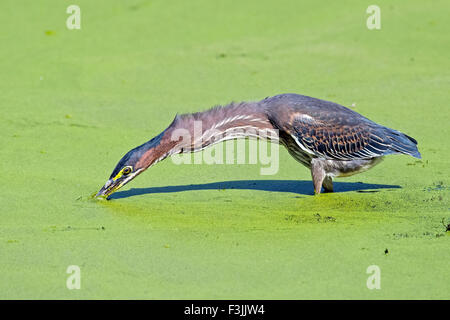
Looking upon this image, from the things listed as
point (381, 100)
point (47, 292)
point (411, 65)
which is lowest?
point (47, 292)

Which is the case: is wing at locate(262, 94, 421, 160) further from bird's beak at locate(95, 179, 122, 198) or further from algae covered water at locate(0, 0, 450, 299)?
bird's beak at locate(95, 179, 122, 198)

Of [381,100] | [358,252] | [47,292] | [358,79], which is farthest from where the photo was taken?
[358,79]

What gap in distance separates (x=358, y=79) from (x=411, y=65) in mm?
844

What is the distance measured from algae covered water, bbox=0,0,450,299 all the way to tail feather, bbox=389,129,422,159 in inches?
13.1

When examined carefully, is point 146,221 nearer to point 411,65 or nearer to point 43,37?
point 411,65

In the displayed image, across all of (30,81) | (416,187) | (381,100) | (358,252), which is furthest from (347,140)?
(30,81)

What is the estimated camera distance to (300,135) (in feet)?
21.0

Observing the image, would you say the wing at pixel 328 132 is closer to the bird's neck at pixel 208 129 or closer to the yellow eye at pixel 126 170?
the bird's neck at pixel 208 129

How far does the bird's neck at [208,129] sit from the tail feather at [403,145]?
3.38 ft

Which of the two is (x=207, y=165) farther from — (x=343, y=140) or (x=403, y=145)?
(x=403, y=145)

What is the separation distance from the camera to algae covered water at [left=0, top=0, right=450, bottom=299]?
4.66 meters

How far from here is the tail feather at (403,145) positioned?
648 cm

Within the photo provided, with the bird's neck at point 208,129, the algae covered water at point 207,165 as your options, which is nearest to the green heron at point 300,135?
the bird's neck at point 208,129

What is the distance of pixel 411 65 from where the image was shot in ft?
33.8
